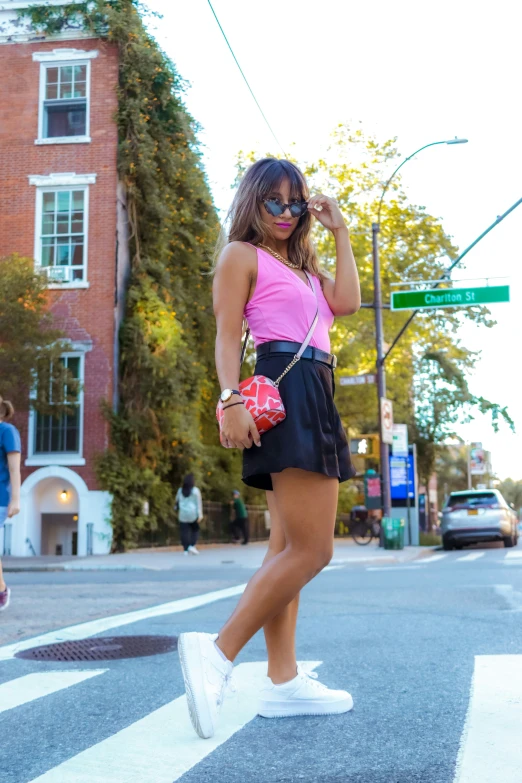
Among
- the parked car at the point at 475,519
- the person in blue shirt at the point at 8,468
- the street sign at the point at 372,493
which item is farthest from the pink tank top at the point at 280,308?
the street sign at the point at 372,493

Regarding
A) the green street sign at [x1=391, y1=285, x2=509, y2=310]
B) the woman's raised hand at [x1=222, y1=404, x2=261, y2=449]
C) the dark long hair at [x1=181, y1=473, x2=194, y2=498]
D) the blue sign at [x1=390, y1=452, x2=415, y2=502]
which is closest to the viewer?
the woman's raised hand at [x1=222, y1=404, x2=261, y2=449]

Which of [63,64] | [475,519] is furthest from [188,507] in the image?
[63,64]

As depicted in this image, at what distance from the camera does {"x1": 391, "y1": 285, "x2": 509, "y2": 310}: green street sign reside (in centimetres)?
2055

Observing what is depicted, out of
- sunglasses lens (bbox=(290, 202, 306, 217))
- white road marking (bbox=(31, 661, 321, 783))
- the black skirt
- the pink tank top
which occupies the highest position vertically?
sunglasses lens (bbox=(290, 202, 306, 217))

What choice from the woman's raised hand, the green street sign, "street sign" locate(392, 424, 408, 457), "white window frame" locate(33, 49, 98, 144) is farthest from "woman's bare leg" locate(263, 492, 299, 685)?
"white window frame" locate(33, 49, 98, 144)

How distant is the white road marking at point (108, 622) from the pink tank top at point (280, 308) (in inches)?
106

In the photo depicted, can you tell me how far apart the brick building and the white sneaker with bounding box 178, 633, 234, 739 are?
1789cm

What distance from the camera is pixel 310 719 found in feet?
11.3

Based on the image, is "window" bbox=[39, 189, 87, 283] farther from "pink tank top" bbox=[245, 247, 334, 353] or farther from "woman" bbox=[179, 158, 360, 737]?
"pink tank top" bbox=[245, 247, 334, 353]

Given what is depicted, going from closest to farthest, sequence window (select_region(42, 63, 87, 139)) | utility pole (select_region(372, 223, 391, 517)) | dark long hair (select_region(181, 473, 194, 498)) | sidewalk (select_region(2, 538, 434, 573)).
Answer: sidewalk (select_region(2, 538, 434, 573)) → dark long hair (select_region(181, 473, 194, 498)) → utility pole (select_region(372, 223, 391, 517)) → window (select_region(42, 63, 87, 139))

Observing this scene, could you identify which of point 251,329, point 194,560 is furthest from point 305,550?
point 194,560

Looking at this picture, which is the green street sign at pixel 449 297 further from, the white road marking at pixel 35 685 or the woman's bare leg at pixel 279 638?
the woman's bare leg at pixel 279 638

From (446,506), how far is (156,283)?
917cm

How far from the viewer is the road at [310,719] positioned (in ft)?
9.18
